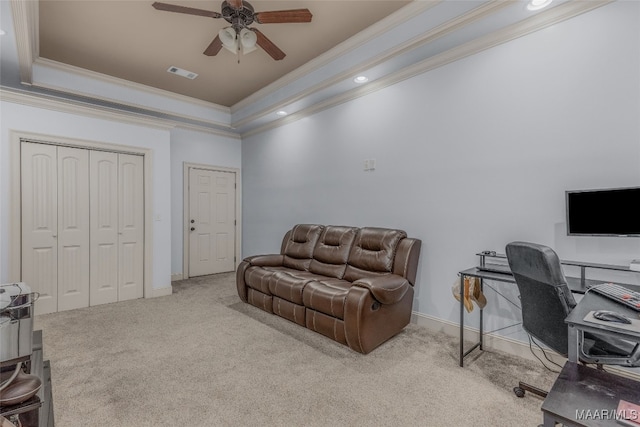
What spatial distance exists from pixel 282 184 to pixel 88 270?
9.47 feet

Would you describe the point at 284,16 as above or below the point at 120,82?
below

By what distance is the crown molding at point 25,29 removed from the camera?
2.29 meters

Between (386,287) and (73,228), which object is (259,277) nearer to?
(386,287)

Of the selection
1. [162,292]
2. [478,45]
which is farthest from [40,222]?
[478,45]

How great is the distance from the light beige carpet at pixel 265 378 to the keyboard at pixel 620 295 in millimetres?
804

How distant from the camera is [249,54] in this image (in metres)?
3.69

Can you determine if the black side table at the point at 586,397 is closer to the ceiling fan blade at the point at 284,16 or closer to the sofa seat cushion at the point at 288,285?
the sofa seat cushion at the point at 288,285

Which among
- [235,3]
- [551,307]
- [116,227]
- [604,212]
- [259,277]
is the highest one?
[235,3]

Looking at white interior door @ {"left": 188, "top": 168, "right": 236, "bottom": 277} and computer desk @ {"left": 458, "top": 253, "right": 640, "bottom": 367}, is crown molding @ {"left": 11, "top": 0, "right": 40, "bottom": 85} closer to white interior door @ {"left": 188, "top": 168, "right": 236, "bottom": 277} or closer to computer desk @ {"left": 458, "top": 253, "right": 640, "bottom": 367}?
white interior door @ {"left": 188, "top": 168, "right": 236, "bottom": 277}

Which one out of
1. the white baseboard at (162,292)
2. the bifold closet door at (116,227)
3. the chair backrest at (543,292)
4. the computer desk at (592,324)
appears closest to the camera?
the computer desk at (592,324)

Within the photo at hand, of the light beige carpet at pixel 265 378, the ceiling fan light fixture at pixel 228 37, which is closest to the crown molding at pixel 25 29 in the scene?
the ceiling fan light fixture at pixel 228 37

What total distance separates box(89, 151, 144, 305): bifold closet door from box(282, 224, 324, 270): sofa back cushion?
213cm

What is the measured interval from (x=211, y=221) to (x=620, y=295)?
5.36 meters

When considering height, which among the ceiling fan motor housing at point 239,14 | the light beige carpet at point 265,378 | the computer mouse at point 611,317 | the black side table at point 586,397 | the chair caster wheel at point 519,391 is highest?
the ceiling fan motor housing at point 239,14
